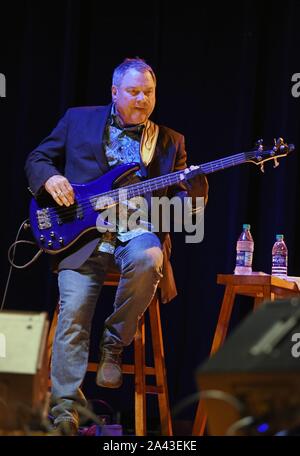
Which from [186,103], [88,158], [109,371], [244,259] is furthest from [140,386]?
[186,103]

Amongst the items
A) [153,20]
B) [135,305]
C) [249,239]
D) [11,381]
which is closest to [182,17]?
[153,20]

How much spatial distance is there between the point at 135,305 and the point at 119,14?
67.9 inches

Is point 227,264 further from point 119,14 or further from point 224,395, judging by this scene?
point 224,395

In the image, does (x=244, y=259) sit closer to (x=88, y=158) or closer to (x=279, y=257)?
(x=279, y=257)

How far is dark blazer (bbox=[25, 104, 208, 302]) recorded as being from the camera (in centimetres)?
317

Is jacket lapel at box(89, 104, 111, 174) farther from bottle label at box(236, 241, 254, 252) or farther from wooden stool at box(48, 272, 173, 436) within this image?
bottle label at box(236, 241, 254, 252)

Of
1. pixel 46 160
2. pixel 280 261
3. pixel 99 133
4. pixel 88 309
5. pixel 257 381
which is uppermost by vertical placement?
pixel 99 133

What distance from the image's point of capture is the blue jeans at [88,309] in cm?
284

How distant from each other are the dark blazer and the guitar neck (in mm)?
44

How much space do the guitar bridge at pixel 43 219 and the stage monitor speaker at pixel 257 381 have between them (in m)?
1.55

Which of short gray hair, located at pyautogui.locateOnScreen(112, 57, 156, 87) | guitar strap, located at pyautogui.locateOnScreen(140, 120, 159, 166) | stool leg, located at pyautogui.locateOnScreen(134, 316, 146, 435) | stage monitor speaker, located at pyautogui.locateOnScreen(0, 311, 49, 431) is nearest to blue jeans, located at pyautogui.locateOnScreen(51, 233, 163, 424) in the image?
stool leg, located at pyautogui.locateOnScreen(134, 316, 146, 435)

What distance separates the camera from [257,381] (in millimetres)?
1558

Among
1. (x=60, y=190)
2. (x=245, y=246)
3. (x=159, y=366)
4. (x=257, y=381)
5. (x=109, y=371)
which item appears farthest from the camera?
(x=245, y=246)

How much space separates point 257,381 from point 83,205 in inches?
65.8
